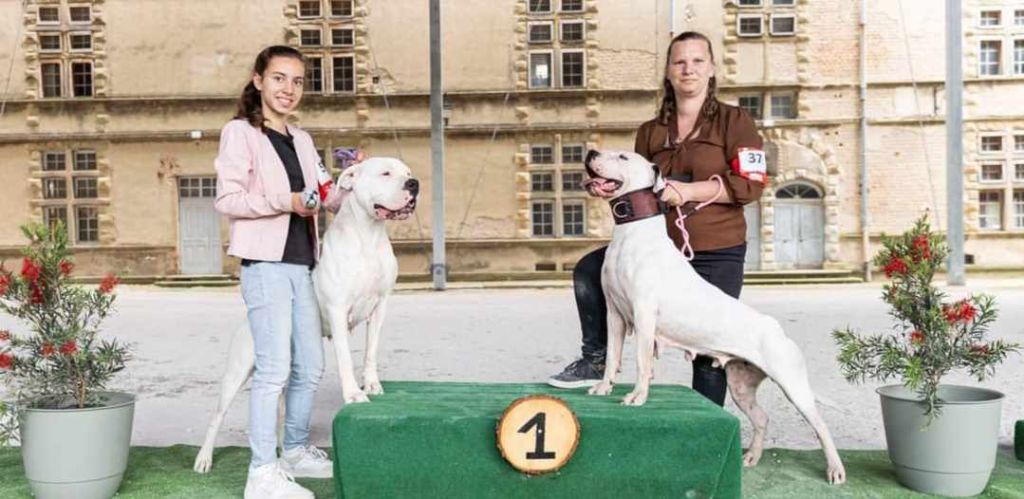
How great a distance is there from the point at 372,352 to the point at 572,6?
1254cm

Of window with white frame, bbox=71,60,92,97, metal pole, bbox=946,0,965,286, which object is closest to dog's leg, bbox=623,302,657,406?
metal pole, bbox=946,0,965,286

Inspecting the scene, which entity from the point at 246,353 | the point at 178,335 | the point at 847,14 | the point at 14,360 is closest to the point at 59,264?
the point at 14,360

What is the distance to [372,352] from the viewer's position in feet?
9.18

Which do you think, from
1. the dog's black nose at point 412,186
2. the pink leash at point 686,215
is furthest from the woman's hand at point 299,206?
the pink leash at point 686,215

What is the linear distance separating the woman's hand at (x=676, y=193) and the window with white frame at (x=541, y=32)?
1197 cm

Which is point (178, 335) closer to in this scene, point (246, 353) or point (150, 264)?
point (246, 353)

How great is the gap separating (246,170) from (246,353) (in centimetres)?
68

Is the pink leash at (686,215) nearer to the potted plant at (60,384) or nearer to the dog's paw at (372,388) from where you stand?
the dog's paw at (372,388)

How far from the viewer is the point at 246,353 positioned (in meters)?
2.92

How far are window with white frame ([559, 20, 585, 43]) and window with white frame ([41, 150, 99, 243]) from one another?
27.8 feet

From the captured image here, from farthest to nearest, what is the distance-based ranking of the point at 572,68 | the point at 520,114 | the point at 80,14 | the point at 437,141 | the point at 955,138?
1. the point at 80,14
2. the point at 572,68
3. the point at 520,114
4. the point at 437,141
5. the point at 955,138

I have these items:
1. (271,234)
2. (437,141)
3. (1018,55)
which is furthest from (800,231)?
(271,234)

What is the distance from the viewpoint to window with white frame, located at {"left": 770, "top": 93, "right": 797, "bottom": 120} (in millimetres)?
14211

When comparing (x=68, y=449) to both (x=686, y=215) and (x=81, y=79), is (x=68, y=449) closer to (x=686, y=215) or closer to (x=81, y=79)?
(x=686, y=215)
